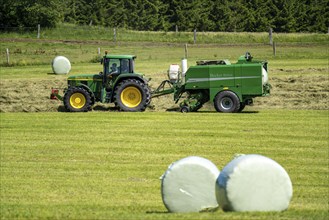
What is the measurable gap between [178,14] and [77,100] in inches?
1616

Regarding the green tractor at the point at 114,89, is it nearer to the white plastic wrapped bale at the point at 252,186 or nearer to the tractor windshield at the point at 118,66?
the tractor windshield at the point at 118,66

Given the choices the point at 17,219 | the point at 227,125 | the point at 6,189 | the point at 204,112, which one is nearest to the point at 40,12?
the point at 204,112

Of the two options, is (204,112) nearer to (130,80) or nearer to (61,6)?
(130,80)

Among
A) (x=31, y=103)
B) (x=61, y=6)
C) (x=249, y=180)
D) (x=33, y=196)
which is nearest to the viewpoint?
(x=249, y=180)

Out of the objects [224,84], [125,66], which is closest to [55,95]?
[125,66]

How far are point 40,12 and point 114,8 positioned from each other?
1078cm

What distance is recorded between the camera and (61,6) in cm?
7094

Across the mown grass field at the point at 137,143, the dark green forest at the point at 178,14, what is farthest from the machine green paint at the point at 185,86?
the dark green forest at the point at 178,14

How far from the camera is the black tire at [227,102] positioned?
27.6 meters

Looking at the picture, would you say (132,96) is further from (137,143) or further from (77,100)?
(137,143)

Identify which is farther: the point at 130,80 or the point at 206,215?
the point at 130,80

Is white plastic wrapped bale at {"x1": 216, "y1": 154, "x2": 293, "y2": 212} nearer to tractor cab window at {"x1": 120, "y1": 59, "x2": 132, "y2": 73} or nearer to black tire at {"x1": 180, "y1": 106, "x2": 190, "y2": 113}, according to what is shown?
black tire at {"x1": 180, "y1": 106, "x2": 190, "y2": 113}

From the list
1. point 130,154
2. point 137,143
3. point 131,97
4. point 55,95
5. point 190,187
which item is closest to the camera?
point 190,187

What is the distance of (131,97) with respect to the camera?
28.4 meters
